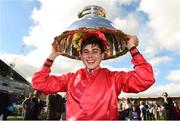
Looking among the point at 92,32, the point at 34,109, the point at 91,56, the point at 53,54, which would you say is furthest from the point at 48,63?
the point at 34,109

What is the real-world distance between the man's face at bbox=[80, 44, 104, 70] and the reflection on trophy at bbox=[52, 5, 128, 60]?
16cm

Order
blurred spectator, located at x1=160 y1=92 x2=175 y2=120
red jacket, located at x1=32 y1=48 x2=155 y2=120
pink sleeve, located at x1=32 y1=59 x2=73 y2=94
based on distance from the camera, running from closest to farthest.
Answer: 1. red jacket, located at x1=32 y1=48 x2=155 y2=120
2. pink sleeve, located at x1=32 y1=59 x2=73 y2=94
3. blurred spectator, located at x1=160 y1=92 x2=175 y2=120

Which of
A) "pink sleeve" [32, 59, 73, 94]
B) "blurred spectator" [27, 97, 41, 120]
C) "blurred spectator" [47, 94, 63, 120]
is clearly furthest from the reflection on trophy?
"blurred spectator" [27, 97, 41, 120]

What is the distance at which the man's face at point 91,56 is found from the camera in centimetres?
394

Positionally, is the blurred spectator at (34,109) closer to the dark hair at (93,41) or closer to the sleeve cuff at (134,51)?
the dark hair at (93,41)

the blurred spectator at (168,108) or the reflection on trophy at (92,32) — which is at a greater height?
the blurred spectator at (168,108)

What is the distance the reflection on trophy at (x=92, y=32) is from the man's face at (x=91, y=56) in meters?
0.16

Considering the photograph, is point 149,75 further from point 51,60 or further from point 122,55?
point 51,60

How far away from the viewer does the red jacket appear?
3.57 m

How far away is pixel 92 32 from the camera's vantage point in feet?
13.1

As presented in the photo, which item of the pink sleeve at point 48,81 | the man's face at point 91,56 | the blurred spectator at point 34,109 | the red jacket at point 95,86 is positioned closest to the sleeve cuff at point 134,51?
the red jacket at point 95,86

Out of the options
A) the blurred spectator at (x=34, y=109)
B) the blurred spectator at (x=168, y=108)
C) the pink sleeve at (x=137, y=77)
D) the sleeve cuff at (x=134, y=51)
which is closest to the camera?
the pink sleeve at (x=137, y=77)

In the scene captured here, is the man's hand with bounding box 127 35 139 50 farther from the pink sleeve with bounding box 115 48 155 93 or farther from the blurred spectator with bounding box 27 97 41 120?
the blurred spectator with bounding box 27 97 41 120

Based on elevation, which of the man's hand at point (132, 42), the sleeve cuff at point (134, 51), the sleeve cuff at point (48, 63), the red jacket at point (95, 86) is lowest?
the red jacket at point (95, 86)
